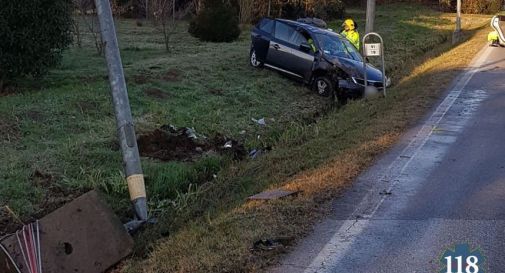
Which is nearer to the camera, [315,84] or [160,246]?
[160,246]

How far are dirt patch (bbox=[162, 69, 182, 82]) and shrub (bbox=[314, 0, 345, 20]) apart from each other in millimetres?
20565

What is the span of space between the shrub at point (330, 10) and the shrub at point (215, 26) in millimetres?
11058

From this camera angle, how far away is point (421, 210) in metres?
6.09

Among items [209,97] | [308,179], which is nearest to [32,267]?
[308,179]

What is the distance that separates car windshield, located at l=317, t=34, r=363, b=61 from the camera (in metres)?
A: 15.8

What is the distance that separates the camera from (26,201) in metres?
7.69

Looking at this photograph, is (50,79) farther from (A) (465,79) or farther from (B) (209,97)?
(A) (465,79)

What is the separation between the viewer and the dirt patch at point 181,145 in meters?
10.3

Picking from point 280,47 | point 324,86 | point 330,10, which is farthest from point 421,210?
point 330,10

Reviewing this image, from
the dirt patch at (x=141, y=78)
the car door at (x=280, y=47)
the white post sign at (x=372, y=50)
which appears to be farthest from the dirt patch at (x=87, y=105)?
the car door at (x=280, y=47)

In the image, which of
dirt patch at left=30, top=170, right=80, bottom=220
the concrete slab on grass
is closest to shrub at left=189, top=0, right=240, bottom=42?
dirt patch at left=30, top=170, right=80, bottom=220

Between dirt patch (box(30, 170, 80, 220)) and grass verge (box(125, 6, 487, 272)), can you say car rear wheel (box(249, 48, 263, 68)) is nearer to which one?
grass verge (box(125, 6, 487, 272))

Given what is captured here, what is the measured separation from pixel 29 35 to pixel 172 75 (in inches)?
154

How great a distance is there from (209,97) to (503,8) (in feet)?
154
